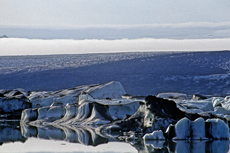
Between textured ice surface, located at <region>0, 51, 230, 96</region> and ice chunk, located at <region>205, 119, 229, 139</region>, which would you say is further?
textured ice surface, located at <region>0, 51, 230, 96</region>

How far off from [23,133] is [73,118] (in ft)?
6.90

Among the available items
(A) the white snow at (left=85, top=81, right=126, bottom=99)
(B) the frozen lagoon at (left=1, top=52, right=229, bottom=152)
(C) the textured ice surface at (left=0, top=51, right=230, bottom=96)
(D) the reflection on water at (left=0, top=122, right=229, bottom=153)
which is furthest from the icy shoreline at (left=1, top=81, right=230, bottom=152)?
(C) the textured ice surface at (left=0, top=51, right=230, bottom=96)

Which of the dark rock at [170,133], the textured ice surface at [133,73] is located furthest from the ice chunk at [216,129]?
the textured ice surface at [133,73]

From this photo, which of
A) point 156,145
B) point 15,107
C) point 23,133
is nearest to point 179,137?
point 156,145

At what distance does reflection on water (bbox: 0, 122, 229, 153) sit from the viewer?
743 cm

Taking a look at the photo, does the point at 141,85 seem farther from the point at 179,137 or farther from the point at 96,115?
the point at 179,137

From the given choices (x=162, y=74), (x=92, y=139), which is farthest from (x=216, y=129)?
(x=162, y=74)

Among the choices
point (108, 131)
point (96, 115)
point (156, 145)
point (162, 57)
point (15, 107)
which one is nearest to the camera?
point (156, 145)

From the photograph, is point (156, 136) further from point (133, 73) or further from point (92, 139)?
point (133, 73)

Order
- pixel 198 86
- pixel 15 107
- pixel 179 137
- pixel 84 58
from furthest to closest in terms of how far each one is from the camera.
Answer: pixel 84 58 < pixel 198 86 < pixel 15 107 < pixel 179 137

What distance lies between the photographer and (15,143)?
349 inches

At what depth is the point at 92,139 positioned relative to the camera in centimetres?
890

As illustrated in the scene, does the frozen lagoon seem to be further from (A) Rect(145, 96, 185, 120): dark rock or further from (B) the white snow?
(A) Rect(145, 96, 185, 120): dark rock

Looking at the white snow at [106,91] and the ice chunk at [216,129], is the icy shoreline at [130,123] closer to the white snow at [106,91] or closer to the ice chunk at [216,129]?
the ice chunk at [216,129]
